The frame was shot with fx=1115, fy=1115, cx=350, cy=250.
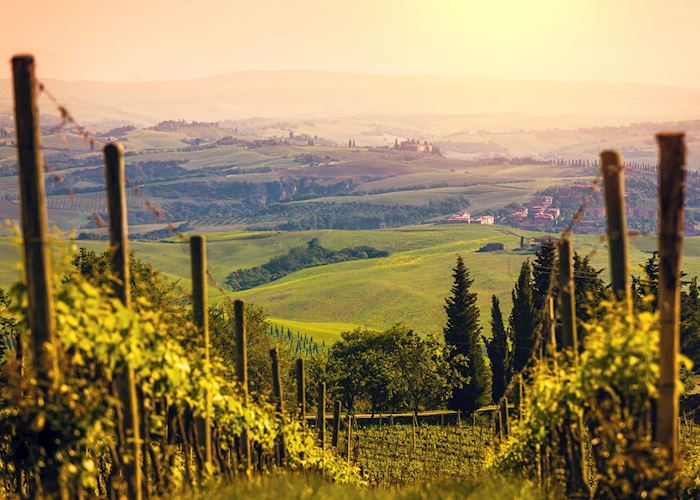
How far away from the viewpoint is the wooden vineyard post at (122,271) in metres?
14.5

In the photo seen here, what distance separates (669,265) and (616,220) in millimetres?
3098

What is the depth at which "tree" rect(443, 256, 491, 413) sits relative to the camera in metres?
92.8

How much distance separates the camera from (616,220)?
15.6m

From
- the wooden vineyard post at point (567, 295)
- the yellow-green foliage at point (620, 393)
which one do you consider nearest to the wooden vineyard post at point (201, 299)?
the yellow-green foliage at point (620, 393)

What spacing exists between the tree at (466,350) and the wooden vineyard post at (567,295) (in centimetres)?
7185

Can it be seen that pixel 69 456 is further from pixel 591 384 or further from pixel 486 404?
pixel 486 404

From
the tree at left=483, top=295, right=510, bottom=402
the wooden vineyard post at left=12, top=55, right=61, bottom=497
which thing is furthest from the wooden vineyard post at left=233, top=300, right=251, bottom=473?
the tree at left=483, top=295, right=510, bottom=402

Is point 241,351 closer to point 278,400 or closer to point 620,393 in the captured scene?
point 278,400

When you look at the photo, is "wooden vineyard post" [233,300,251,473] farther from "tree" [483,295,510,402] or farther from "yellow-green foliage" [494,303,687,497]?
"tree" [483,295,510,402]

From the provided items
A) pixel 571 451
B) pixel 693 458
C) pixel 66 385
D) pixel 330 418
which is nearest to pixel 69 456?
pixel 66 385

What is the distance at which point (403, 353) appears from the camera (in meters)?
93.4

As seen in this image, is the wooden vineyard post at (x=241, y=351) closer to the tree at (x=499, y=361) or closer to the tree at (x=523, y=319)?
the tree at (x=523, y=319)

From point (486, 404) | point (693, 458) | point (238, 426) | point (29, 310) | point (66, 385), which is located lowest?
point (486, 404)

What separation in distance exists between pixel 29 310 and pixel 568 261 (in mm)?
10324
